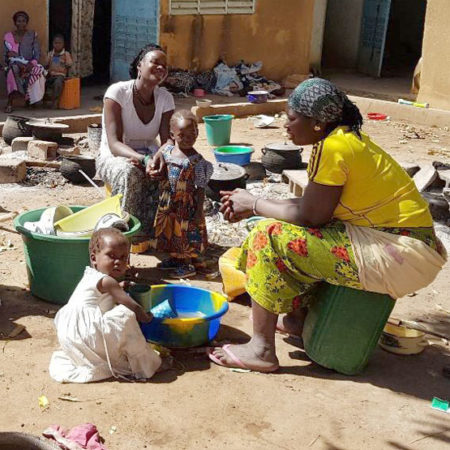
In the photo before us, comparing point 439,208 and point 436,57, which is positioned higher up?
point 436,57

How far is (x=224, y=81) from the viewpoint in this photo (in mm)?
13211

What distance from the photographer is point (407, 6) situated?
62.4 feet

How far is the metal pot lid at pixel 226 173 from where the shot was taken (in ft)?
21.8

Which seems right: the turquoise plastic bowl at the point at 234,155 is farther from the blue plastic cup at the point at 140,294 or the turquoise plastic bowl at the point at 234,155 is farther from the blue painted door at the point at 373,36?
the blue painted door at the point at 373,36

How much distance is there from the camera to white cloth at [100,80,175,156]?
5.61m

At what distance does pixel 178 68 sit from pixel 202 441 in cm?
1031

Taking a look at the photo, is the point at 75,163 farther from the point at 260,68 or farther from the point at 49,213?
the point at 260,68

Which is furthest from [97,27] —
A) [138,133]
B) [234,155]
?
[138,133]

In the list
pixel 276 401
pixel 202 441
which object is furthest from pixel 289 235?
pixel 202 441

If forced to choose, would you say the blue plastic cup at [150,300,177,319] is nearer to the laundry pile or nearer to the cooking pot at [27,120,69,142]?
the cooking pot at [27,120,69,142]

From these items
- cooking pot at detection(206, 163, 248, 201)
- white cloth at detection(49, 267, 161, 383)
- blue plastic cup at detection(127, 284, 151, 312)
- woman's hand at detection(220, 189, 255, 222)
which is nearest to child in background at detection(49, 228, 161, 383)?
white cloth at detection(49, 267, 161, 383)

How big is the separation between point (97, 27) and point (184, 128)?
10.4 m

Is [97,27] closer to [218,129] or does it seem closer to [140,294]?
[218,129]

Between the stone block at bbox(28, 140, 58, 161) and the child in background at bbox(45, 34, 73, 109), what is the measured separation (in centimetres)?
297
